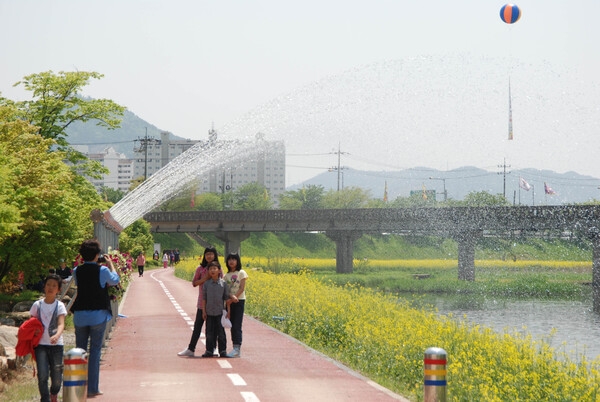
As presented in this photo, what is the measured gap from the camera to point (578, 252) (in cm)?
12338

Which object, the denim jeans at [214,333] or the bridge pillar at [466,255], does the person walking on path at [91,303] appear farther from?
the bridge pillar at [466,255]

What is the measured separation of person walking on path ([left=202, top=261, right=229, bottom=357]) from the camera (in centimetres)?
1761

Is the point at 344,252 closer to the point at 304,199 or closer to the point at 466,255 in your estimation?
the point at 466,255

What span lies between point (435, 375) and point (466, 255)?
7352 centimetres

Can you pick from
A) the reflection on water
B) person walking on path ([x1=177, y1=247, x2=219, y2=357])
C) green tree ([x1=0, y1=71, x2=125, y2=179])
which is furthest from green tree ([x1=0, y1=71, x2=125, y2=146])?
person walking on path ([x1=177, y1=247, x2=219, y2=357])

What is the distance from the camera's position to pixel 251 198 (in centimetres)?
17262

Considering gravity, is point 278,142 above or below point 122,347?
above

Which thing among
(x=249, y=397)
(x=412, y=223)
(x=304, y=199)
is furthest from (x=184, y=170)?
(x=304, y=199)

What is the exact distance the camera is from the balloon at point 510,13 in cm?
3478

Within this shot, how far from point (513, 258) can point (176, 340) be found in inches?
3992

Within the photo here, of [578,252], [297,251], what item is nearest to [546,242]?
[578,252]

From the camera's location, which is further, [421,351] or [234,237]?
[234,237]

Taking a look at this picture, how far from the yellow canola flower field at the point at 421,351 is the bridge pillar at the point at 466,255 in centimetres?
5525

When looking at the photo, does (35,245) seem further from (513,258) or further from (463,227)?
(513,258)
